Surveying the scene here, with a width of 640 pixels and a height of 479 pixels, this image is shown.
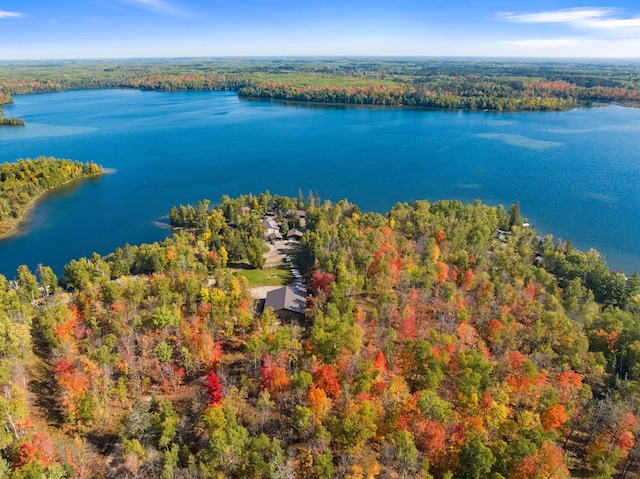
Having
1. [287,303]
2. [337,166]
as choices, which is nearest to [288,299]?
[287,303]

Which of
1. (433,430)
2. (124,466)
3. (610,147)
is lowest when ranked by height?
(124,466)

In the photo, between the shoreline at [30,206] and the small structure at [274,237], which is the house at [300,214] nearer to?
the small structure at [274,237]

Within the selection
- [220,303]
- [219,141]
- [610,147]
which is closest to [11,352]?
[220,303]

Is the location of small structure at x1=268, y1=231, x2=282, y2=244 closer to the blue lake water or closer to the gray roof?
the gray roof

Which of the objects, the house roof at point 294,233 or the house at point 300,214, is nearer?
the house roof at point 294,233

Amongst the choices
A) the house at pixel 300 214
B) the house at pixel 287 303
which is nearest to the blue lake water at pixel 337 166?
the house at pixel 300 214

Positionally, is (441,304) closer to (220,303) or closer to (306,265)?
(306,265)
